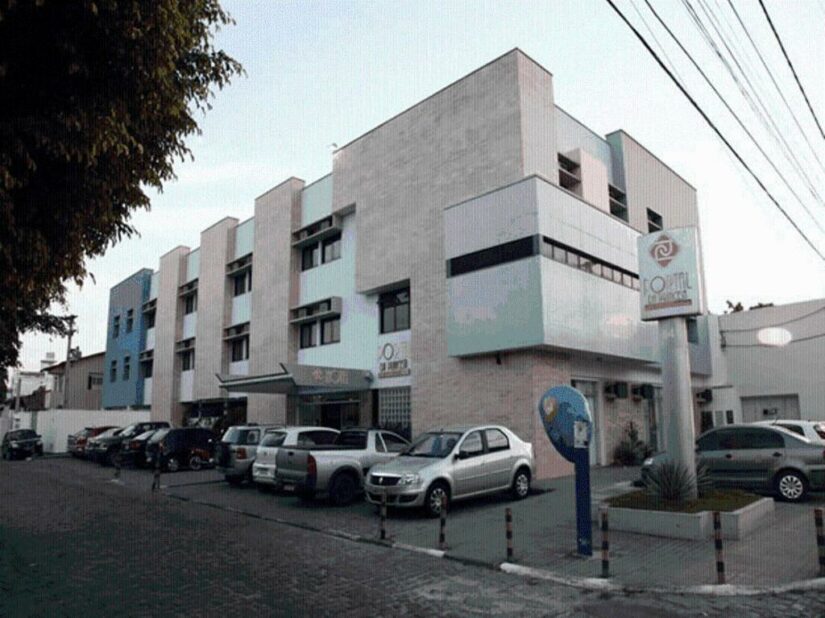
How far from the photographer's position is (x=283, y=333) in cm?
2850

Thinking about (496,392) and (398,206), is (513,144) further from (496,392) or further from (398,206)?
(496,392)

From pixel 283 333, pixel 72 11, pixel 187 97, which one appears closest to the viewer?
pixel 72 11

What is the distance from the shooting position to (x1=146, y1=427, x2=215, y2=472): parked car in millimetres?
21859

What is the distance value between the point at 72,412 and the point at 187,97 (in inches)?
1405

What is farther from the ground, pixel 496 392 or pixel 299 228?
pixel 299 228

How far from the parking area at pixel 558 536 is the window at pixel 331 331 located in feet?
33.3

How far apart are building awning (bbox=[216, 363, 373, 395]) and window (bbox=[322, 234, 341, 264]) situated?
19.2 feet

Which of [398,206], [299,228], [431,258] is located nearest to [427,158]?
[398,206]

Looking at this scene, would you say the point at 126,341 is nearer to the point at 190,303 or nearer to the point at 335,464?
the point at 190,303

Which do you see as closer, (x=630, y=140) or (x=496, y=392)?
(x=496, y=392)

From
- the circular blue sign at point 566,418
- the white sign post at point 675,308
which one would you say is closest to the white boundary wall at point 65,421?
the white sign post at point 675,308

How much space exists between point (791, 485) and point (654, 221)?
16.3m

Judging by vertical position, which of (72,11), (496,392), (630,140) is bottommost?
(496,392)

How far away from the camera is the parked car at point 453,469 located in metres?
11.9
